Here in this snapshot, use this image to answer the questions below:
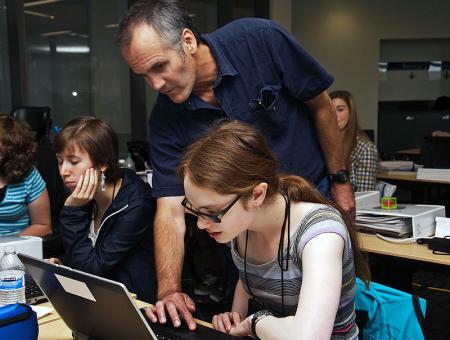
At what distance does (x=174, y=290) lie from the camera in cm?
158

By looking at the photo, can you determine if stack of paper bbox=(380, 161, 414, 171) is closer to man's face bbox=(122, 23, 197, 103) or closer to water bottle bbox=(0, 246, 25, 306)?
man's face bbox=(122, 23, 197, 103)

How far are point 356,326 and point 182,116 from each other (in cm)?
88

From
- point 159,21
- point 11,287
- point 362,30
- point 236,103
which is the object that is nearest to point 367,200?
point 236,103

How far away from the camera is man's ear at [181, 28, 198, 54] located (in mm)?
1595

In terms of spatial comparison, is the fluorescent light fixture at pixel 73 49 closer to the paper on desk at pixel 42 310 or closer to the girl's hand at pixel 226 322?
the paper on desk at pixel 42 310

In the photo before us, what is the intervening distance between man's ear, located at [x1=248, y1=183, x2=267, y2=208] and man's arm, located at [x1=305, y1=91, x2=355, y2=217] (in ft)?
2.13

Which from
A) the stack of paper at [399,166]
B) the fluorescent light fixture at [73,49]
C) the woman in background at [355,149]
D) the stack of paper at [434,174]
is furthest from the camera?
the fluorescent light fixture at [73,49]

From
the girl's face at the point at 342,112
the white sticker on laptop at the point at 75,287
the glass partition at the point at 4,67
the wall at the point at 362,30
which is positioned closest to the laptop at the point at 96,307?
the white sticker on laptop at the point at 75,287

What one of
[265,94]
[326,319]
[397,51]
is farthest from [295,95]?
[397,51]

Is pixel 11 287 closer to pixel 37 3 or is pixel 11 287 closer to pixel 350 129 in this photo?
pixel 350 129

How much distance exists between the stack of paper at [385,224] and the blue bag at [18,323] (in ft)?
5.74

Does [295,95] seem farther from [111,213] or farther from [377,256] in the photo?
[377,256]

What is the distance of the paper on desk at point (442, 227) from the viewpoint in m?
2.39

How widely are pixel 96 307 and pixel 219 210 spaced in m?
0.34
